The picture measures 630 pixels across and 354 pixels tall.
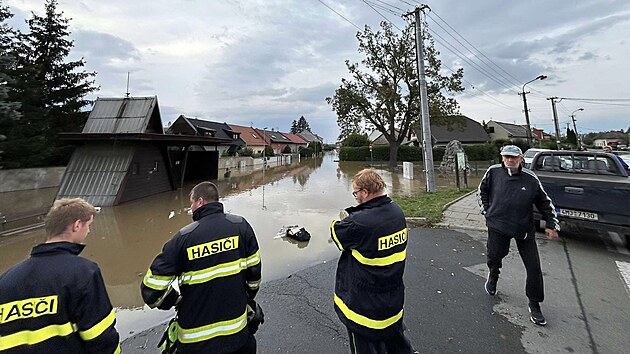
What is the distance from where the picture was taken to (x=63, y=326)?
48.9 inches

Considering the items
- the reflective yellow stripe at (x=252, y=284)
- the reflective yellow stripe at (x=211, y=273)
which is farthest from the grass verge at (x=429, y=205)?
the reflective yellow stripe at (x=211, y=273)

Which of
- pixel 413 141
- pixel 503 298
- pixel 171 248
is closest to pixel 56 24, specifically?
pixel 171 248

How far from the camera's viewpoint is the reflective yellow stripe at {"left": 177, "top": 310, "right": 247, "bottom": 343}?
1.67 m

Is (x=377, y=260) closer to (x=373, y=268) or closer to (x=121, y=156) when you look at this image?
(x=373, y=268)

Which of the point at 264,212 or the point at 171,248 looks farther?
the point at 264,212

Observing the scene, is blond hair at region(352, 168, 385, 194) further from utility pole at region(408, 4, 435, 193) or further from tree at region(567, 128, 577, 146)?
tree at region(567, 128, 577, 146)

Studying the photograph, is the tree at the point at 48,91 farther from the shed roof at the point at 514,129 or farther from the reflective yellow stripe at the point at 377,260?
the shed roof at the point at 514,129

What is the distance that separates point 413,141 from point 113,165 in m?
42.3

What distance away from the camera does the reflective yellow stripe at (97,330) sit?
128cm

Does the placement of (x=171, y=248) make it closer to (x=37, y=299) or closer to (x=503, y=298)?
(x=37, y=299)

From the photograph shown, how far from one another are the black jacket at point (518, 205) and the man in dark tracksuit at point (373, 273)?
1.77m

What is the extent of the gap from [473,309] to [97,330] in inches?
129

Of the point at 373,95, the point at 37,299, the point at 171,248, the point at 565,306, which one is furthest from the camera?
the point at 373,95

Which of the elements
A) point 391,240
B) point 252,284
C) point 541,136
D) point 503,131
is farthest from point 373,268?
point 541,136
